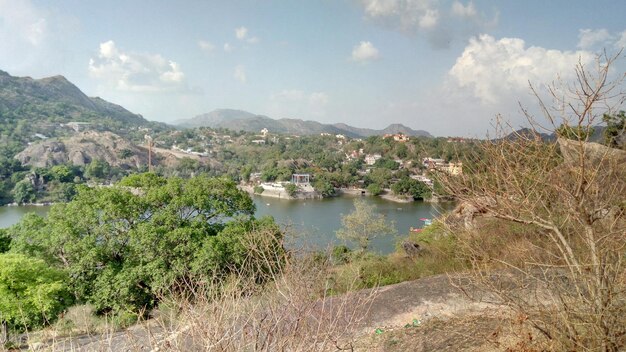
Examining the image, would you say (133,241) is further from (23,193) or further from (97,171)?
(97,171)

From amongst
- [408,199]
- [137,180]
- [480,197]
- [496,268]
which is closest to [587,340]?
[480,197]

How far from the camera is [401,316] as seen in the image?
4.95 m

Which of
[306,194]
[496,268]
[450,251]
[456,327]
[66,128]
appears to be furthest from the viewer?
[66,128]

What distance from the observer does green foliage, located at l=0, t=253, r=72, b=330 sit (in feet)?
21.1

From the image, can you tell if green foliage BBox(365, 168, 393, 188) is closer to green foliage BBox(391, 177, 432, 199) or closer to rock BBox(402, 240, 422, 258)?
Result: green foliage BBox(391, 177, 432, 199)

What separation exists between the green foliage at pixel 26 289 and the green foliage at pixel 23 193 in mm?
30838

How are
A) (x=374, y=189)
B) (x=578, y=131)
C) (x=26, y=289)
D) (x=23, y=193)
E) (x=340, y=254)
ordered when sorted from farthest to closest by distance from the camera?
1. (x=374, y=189)
2. (x=23, y=193)
3. (x=340, y=254)
4. (x=26, y=289)
5. (x=578, y=131)

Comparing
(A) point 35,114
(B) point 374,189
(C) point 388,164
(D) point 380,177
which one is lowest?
(B) point 374,189

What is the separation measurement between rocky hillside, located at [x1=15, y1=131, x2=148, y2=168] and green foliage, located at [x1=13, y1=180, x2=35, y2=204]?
1343 cm

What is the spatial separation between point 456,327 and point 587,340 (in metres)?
1.72

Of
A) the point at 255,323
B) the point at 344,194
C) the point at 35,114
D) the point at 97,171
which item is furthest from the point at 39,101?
the point at 255,323

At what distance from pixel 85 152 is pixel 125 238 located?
48.8 m

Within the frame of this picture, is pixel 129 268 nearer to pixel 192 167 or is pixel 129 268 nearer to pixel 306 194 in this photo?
pixel 306 194

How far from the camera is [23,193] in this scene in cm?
3216
